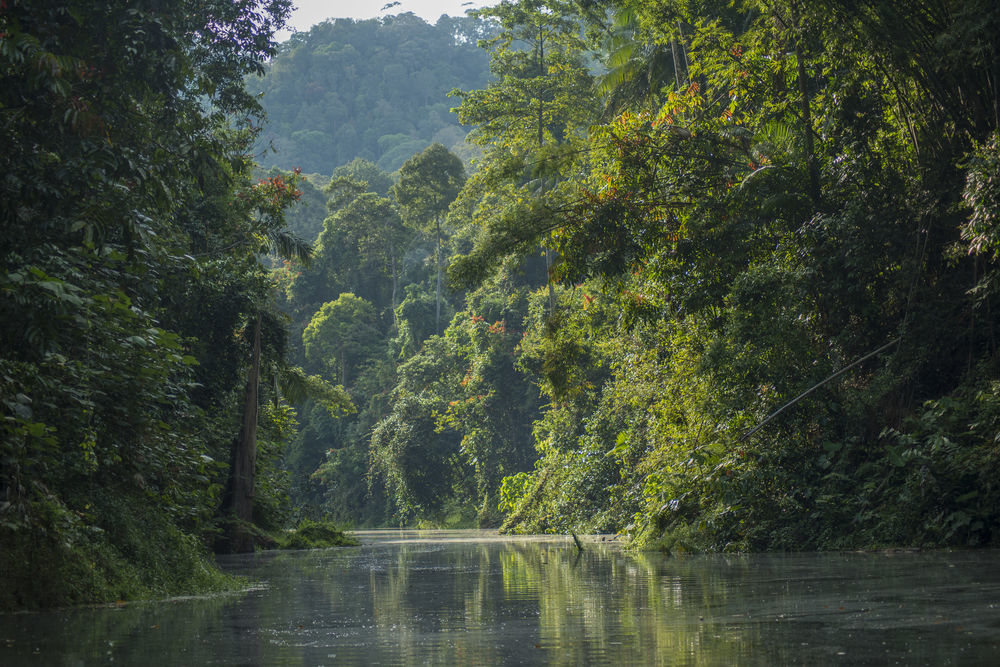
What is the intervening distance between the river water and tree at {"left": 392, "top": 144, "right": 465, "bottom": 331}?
46565 millimetres

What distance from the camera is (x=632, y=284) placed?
18469 mm

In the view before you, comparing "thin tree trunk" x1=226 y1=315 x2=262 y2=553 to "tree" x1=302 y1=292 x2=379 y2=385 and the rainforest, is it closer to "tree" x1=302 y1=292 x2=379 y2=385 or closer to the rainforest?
the rainforest

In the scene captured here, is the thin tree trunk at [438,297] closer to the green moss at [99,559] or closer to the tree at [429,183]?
the tree at [429,183]

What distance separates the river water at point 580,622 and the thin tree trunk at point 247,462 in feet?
39.5

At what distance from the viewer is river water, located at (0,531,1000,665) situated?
186 inches

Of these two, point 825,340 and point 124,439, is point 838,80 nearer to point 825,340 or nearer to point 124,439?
point 825,340

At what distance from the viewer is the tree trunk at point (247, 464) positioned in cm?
2223

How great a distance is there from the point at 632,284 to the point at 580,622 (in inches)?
502

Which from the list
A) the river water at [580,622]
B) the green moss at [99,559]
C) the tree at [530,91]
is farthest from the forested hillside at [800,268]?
the tree at [530,91]

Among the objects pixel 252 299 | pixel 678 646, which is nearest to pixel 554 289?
pixel 252 299

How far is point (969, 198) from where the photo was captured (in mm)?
10766

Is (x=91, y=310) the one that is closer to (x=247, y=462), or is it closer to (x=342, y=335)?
(x=247, y=462)

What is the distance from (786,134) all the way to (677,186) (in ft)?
7.06

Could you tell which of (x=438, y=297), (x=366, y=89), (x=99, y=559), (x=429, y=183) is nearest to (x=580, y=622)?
(x=99, y=559)
